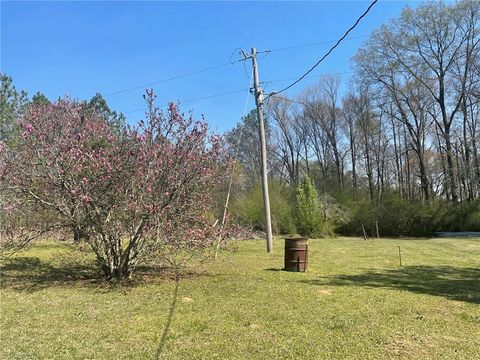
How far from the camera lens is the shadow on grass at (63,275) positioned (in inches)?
330

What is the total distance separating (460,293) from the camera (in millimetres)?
8203

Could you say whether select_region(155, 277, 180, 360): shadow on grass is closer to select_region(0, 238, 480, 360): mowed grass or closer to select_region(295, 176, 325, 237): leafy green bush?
select_region(0, 238, 480, 360): mowed grass

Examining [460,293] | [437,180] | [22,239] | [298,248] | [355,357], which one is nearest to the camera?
[355,357]

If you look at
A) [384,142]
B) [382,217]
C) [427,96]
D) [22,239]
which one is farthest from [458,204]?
[22,239]

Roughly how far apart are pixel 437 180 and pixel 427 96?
885cm

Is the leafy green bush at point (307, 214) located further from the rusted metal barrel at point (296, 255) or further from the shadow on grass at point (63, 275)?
the shadow on grass at point (63, 275)

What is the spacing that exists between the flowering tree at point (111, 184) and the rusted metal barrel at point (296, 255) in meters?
2.39

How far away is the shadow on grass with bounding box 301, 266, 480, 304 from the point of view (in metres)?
8.30

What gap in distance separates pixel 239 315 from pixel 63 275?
491cm

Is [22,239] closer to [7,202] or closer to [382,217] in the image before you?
[7,202]

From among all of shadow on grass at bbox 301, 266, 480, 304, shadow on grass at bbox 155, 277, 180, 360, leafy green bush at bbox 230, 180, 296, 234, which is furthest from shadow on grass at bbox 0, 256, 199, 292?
leafy green bush at bbox 230, 180, 296, 234

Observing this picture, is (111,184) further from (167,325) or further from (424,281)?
(424,281)

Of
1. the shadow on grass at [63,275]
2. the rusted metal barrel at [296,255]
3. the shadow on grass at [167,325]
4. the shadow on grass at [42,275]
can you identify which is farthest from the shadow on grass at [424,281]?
the shadow on grass at [42,275]

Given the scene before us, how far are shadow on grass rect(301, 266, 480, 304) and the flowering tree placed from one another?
10.2 feet
